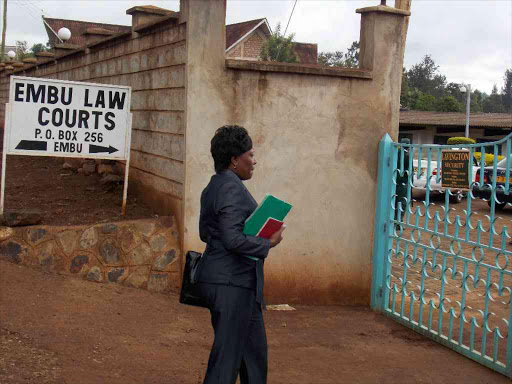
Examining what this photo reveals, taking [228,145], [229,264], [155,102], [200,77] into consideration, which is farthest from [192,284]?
[155,102]

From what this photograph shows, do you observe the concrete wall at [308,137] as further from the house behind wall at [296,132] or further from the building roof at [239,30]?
the building roof at [239,30]

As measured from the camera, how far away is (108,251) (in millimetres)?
7469

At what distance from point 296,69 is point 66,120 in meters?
2.65

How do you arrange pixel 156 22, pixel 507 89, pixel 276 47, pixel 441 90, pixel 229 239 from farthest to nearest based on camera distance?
1. pixel 507 89
2. pixel 441 90
3. pixel 276 47
4. pixel 156 22
5. pixel 229 239

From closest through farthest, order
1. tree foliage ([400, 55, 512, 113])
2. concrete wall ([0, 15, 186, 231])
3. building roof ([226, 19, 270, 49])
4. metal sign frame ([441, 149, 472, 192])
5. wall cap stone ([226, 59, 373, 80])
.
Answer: metal sign frame ([441, 149, 472, 192]), wall cap stone ([226, 59, 373, 80]), concrete wall ([0, 15, 186, 231]), building roof ([226, 19, 270, 49]), tree foliage ([400, 55, 512, 113])

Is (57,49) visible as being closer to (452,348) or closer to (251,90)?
(251,90)

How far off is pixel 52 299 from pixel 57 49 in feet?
32.9

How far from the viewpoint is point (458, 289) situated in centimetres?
919

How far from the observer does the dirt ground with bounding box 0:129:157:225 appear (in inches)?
323

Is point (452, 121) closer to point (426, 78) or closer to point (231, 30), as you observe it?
point (231, 30)

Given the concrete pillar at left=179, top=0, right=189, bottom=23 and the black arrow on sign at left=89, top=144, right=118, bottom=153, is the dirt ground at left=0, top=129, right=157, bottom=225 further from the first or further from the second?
the concrete pillar at left=179, top=0, right=189, bottom=23

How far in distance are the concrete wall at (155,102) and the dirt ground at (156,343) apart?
134cm

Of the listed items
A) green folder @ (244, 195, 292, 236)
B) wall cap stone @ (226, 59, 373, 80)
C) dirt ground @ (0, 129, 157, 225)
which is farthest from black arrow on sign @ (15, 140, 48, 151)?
green folder @ (244, 195, 292, 236)

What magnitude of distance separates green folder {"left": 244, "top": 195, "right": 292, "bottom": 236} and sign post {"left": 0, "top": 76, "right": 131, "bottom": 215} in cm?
432
